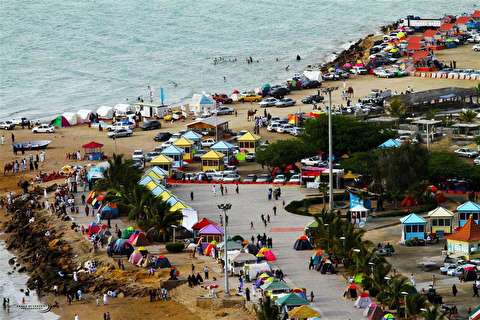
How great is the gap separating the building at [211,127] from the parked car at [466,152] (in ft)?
A: 52.1

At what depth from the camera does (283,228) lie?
64062mm

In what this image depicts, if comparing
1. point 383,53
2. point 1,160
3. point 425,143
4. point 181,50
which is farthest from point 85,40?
point 425,143

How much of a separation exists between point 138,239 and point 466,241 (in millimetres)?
14645

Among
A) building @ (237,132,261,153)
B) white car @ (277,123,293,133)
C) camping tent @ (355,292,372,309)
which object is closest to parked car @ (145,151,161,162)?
building @ (237,132,261,153)

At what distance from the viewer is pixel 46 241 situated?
65.3m

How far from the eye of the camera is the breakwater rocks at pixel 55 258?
58.1 m

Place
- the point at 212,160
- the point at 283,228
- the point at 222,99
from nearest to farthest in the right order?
the point at 283,228, the point at 212,160, the point at 222,99

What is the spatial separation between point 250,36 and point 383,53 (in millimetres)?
32943

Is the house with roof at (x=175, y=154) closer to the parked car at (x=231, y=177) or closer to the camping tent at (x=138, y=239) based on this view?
the parked car at (x=231, y=177)

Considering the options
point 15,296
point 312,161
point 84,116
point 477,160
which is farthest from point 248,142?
point 15,296

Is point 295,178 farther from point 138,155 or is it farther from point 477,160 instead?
point 138,155

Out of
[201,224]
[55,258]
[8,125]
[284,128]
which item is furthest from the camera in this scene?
[8,125]

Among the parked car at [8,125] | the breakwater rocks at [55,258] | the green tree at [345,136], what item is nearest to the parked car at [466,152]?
the green tree at [345,136]

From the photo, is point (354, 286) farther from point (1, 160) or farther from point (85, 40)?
point (85, 40)
